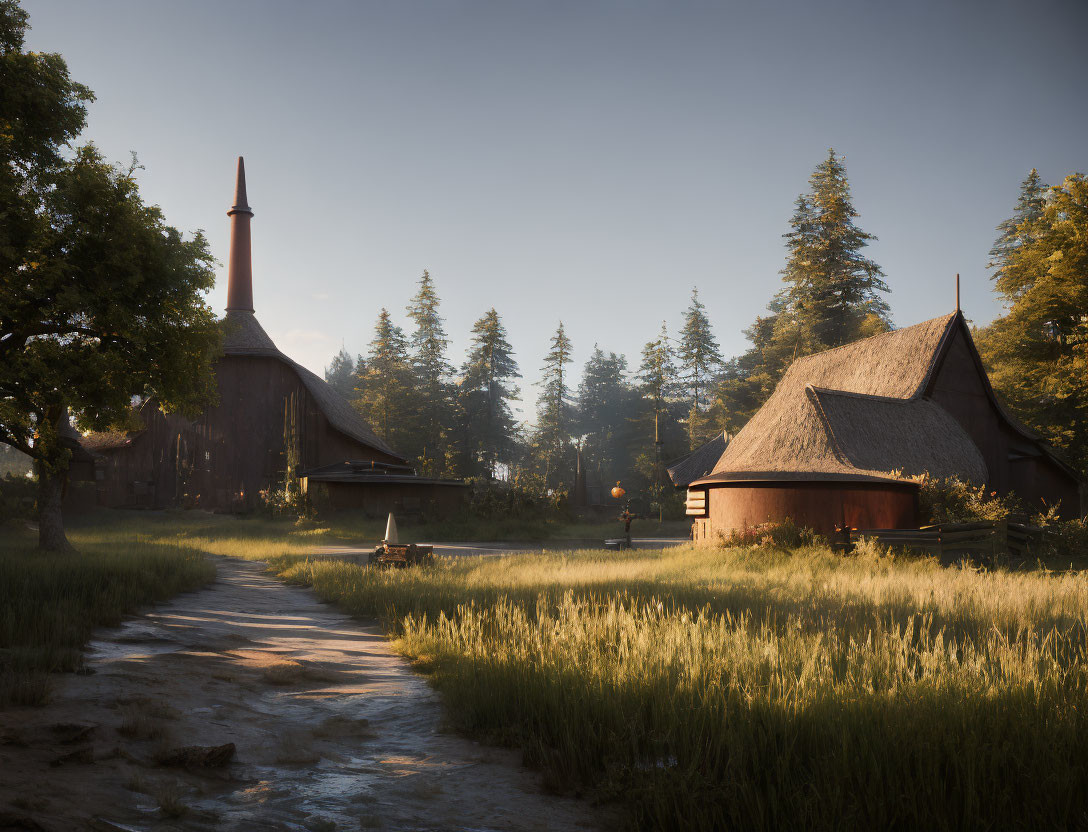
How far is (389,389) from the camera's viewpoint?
2282 inches

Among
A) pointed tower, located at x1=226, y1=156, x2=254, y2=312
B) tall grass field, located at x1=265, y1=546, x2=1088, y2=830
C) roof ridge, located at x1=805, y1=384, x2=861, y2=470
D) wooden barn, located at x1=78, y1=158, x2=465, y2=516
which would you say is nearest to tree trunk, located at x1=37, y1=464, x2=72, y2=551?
tall grass field, located at x1=265, y1=546, x2=1088, y2=830

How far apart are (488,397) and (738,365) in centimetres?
2709

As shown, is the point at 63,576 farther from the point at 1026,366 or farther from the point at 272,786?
the point at 1026,366

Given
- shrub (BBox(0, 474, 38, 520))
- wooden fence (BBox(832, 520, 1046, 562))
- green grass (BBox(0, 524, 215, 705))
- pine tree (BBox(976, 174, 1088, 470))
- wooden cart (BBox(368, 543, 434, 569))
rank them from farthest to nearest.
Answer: shrub (BBox(0, 474, 38, 520)) → pine tree (BBox(976, 174, 1088, 470)) → wooden cart (BBox(368, 543, 434, 569)) → wooden fence (BBox(832, 520, 1046, 562)) → green grass (BBox(0, 524, 215, 705))

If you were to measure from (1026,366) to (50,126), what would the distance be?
32944 millimetres

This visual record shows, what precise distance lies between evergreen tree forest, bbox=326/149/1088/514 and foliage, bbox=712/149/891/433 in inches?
4.0

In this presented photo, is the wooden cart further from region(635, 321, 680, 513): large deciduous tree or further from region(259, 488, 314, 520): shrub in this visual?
region(635, 321, 680, 513): large deciduous tree

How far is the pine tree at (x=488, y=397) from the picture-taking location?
64.1 meters

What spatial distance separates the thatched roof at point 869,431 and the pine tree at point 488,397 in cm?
4119

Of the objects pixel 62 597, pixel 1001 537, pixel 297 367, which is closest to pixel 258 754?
pixel 62 597

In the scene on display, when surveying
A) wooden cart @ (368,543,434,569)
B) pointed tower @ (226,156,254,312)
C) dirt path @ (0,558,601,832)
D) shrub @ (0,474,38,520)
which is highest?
pointed tower @ (226,156,254,312)

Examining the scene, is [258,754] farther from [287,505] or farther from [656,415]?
[656,415]

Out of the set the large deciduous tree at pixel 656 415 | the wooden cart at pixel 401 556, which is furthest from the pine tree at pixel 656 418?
the wooden cart at pixel 401 556

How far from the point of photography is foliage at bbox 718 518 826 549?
1909cm
